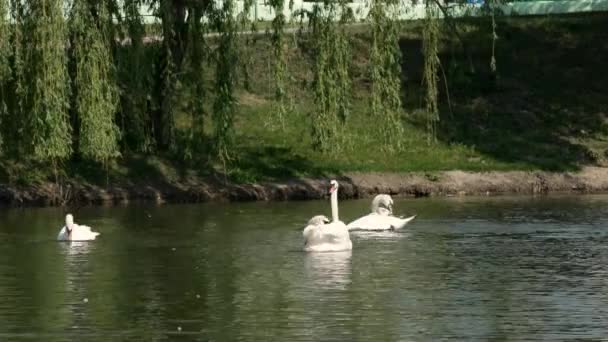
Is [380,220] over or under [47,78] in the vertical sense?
under

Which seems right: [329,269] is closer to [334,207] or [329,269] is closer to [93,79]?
[334,207]

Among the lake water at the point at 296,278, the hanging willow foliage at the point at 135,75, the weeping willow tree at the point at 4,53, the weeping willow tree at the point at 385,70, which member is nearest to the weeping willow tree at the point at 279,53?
the weeping willow tree at the point at 385,70

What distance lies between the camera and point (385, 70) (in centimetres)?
4103

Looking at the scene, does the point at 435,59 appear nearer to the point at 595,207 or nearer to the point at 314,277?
the point at 595,207

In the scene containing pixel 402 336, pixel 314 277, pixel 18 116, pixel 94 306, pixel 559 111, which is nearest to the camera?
pixel 402 336

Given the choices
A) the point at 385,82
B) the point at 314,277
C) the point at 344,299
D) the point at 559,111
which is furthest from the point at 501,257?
the point at 559,111

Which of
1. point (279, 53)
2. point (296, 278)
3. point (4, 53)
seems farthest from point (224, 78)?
point (296, 278)

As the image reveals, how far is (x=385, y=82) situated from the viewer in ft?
136

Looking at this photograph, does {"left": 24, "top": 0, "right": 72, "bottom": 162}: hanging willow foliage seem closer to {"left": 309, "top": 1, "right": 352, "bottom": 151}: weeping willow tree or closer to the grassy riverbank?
the grassy riverbank

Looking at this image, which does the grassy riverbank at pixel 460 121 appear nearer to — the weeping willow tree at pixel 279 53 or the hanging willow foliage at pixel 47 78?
the weeping willow tree at pixel 279 53

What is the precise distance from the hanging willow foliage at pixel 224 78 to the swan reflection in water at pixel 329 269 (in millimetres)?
10165

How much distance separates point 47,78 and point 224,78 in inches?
214

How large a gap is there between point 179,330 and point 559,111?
32473mm

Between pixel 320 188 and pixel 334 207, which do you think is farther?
pixel 320 188
